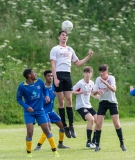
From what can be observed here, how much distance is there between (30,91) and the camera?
40.9 ft

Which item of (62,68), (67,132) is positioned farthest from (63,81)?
(67,132)

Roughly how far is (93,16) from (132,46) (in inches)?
99.2

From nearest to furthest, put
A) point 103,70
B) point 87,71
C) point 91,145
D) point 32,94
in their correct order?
1. point 32,94
2. point 103,70
3. point 91,145
4. point 87,71

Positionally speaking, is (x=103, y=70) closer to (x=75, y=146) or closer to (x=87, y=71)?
(x=87, y=71)

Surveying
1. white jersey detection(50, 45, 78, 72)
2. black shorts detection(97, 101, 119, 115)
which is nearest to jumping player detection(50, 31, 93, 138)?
white jersey detection(50, 45, 78, 72)

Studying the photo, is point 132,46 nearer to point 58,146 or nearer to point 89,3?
point 89,3

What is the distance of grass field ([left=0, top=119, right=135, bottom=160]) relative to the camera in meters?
12.5

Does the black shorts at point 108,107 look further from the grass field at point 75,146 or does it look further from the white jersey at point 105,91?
the grass field at point 75,146

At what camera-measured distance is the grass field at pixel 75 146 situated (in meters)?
12.5

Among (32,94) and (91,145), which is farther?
(91,145)

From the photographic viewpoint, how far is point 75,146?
15.0 metres

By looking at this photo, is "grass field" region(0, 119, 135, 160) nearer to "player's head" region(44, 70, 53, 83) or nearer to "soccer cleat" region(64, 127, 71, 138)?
"soccer cleat" region(64, 127, 71, 138)

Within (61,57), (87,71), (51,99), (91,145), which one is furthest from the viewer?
(87,71)

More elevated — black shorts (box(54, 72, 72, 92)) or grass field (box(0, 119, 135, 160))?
black shorts (box(54, 72, 72, 92))
